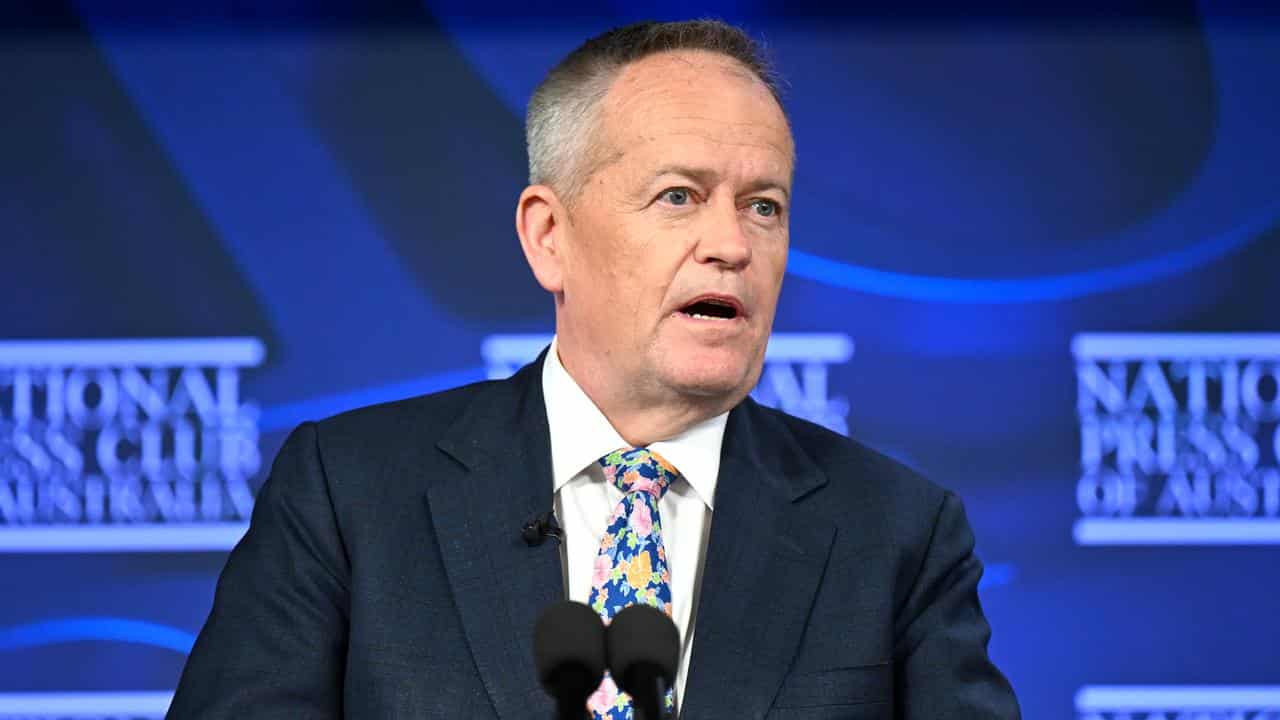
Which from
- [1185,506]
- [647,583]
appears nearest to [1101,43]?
[1185,506]

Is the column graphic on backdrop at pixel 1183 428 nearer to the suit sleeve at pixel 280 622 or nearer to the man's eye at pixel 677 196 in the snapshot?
the man's eye at pixel 677 196

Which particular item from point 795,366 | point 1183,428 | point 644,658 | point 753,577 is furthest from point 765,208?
point 1183,428

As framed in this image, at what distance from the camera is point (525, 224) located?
2338 mm

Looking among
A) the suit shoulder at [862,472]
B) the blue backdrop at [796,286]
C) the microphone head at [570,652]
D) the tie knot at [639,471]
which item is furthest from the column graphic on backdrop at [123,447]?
the microphone head at [570,652]

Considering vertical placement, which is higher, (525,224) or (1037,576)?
(525,224)

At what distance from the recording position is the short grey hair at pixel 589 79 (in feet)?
7.35

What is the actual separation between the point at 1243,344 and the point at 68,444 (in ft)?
8.59

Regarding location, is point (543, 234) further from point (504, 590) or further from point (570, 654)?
point (570, 654)

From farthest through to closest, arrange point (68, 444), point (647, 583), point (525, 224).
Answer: point (68, 444)
point (525, 224)
point (647, 583)

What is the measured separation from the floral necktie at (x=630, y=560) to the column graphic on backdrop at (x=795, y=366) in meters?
1.12

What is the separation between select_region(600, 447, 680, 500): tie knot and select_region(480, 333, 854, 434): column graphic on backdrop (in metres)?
1.08

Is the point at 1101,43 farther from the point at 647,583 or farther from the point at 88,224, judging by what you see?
the point at 88,224

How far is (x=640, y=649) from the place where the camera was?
1313 millimetres

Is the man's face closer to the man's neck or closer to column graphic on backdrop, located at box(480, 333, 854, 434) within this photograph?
the man's neck
